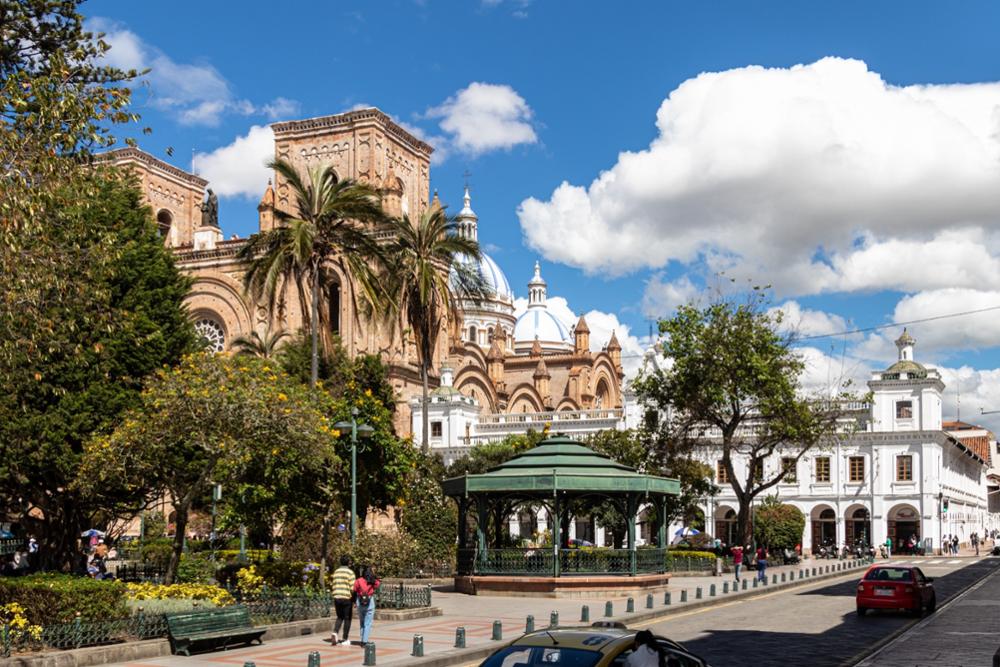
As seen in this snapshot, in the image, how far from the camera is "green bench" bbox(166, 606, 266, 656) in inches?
635

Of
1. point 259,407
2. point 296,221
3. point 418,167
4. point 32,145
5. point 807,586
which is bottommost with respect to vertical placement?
point 807,586

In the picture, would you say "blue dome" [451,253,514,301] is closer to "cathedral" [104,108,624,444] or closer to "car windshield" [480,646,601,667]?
"cathedral" [104,108,624,444]

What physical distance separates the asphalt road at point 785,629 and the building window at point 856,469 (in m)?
30.3

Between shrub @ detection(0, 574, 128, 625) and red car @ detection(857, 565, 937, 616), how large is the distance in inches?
600

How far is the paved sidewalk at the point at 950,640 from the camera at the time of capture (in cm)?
1598

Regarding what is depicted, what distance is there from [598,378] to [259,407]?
80775 millimetres

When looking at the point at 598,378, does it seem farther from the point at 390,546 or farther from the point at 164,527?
the point at 390,546

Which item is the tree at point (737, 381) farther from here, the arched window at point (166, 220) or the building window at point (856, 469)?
the arched window at point (166, 220)

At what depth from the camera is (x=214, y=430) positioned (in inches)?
901

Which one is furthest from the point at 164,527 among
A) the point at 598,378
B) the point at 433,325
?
the point at 598,378

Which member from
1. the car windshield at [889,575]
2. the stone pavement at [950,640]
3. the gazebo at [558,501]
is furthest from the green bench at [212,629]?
the car windshield at [889,575]

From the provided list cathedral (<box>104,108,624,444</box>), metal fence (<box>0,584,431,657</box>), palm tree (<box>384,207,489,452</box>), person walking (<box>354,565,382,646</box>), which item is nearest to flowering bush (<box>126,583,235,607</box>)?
metal fence (<box>0,584,431,657</box>)

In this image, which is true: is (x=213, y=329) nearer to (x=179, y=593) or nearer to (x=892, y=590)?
(x=179, y=593)

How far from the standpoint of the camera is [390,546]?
2559 centimetres
